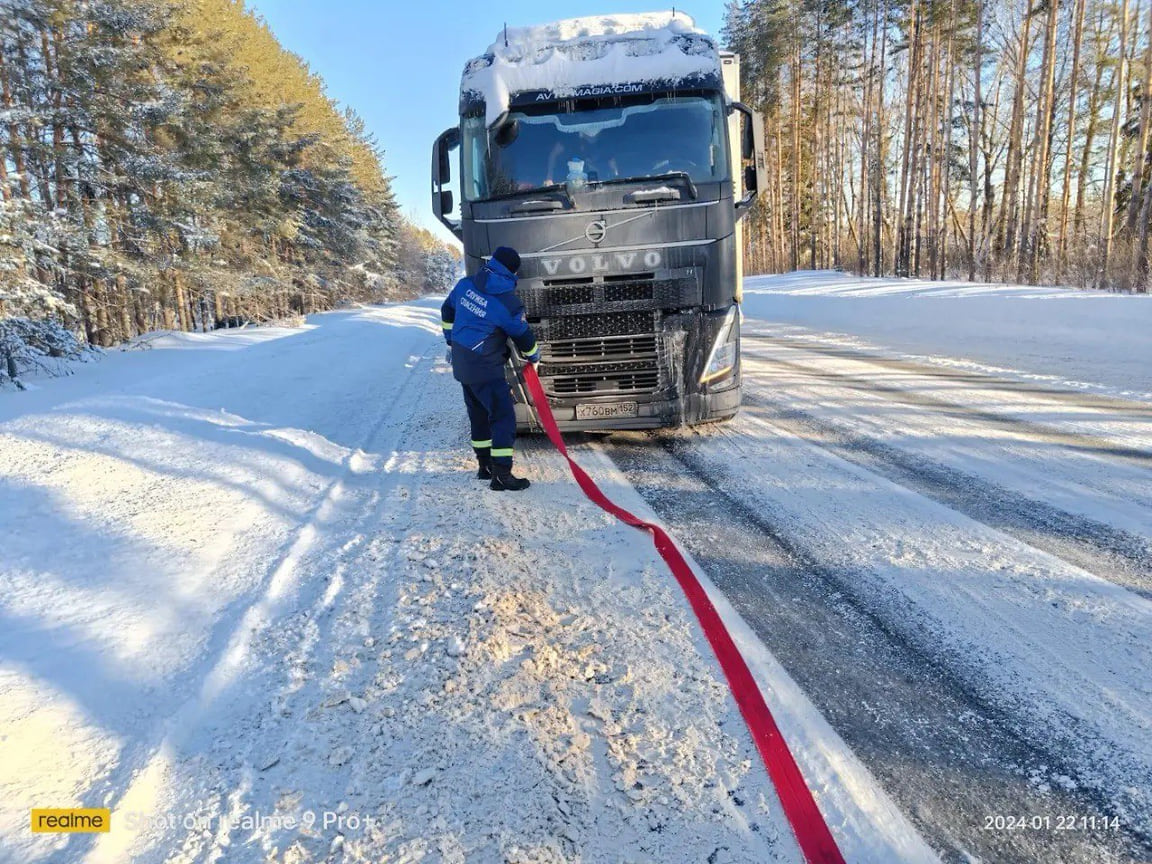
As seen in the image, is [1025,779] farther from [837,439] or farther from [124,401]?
[124,401]

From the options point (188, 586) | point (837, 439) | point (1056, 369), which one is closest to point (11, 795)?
point (188, 586)

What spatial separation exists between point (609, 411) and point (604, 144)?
2.30m

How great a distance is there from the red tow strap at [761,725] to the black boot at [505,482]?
1.22m

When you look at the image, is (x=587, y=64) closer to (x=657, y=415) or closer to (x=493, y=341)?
(x=493, y=341)

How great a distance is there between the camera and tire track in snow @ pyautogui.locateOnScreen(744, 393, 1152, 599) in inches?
121

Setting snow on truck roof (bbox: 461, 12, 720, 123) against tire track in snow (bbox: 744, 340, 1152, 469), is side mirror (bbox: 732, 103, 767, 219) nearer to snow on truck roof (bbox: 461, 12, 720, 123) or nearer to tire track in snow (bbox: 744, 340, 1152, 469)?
snow on truck roof (bbox: 461, 12, 720, 123)

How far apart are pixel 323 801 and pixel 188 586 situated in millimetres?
1822

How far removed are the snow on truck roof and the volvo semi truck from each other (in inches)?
0.6

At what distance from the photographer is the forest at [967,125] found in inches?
807

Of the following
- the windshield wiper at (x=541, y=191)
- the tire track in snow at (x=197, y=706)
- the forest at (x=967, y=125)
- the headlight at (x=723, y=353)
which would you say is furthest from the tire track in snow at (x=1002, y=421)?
the forest at (x=967, y=125)

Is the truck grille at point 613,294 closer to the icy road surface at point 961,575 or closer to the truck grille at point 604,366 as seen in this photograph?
the truck grille at point 604,366

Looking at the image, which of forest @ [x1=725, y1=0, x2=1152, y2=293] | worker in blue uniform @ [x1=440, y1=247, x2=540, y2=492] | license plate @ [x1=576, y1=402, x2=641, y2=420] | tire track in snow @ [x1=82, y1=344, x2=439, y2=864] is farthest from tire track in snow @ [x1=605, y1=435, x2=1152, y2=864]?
forest @ [x1=725, y1=0, x2=1152, y2=293]

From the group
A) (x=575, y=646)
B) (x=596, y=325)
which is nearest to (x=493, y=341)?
(x=596, y=325)

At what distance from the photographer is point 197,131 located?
20.3m
